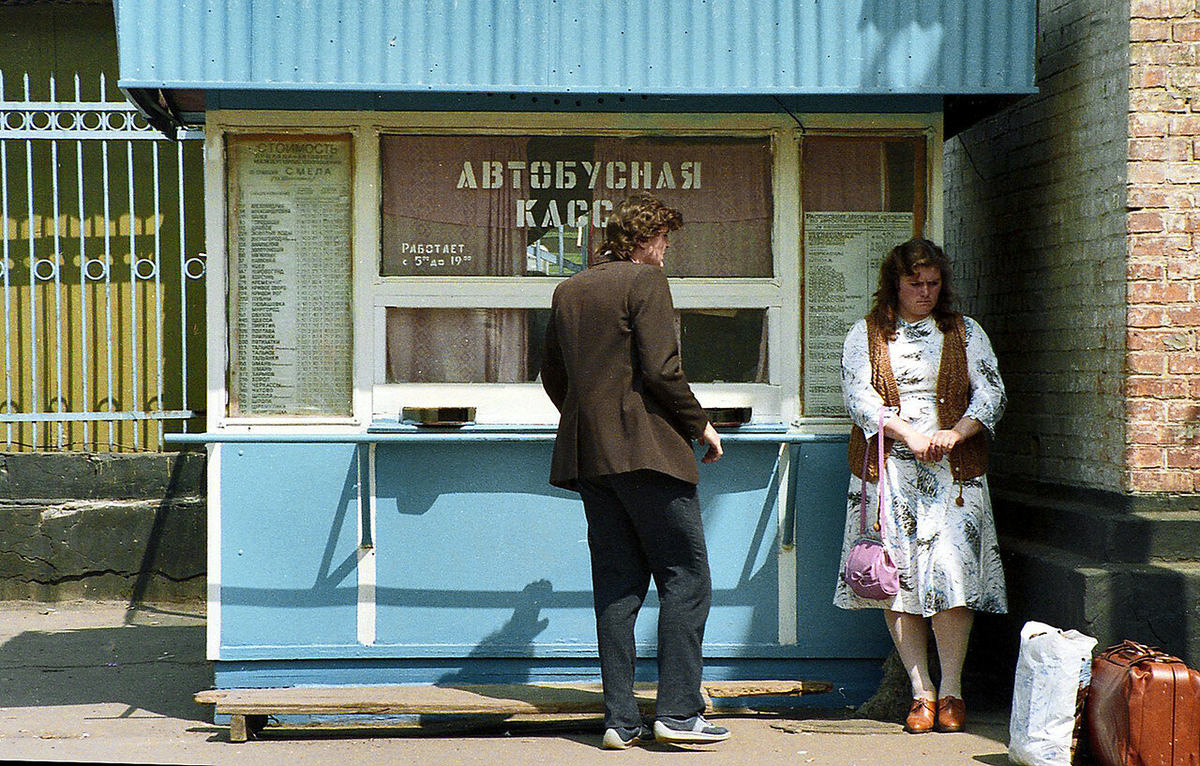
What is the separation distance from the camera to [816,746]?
188 inches

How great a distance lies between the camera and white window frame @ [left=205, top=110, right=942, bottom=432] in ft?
17.1

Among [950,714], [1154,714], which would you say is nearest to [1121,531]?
[1154,714]

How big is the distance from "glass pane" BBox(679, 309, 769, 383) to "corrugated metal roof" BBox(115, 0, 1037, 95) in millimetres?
912

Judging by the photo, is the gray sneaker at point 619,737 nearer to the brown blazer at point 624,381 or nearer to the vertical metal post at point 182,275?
the brown blazer at point 624,381

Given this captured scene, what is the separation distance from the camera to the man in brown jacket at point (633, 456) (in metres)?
4.48

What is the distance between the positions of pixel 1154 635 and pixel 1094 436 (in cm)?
83

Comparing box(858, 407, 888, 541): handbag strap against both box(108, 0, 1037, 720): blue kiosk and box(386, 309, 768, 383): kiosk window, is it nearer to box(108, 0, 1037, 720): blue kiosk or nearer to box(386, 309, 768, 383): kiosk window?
box(108, 0, 1037, 720): blue kiosk

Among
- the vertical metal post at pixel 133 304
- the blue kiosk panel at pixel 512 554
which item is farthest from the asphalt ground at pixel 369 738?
the vertical metal post at pixel 133 304

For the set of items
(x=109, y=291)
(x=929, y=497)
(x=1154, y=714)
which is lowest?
(x=1154, y=714)

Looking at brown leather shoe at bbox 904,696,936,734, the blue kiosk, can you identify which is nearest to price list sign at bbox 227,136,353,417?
the blue kiosk

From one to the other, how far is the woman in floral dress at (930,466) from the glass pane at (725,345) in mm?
439

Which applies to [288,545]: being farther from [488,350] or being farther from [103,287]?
[103,287]

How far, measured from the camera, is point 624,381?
4.52 meters

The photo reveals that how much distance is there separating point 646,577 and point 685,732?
1.76ft
